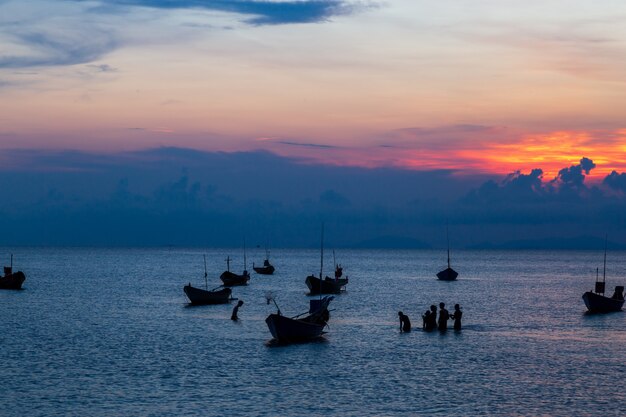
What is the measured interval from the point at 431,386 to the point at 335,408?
271 inches

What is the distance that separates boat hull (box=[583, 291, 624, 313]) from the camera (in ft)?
257

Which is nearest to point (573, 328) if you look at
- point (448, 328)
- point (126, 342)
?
point (448, 328)

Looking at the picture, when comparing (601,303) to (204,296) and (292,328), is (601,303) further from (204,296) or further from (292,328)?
(204,296)

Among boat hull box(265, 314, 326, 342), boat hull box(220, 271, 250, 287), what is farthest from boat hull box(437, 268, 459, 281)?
boat hull box(265, 314, 326, 342)

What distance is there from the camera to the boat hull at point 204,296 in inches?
3346

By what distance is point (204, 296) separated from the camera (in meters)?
85.2

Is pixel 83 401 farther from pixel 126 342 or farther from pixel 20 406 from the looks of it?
pixel 126 342

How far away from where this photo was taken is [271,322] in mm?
55000

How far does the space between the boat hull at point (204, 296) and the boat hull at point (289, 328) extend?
1180 inches

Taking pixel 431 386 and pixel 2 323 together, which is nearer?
pixel 431 386

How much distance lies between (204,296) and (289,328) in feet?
103

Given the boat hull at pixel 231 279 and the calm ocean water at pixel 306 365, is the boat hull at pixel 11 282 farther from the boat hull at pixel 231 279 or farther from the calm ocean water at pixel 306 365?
the calm ocean water at pixel 306 365

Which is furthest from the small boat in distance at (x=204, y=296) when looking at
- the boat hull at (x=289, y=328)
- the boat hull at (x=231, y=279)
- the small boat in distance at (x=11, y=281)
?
the boat hull at (x=231, y=279)

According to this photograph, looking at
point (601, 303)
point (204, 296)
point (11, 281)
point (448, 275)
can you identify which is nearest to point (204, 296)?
point (204, 296)
